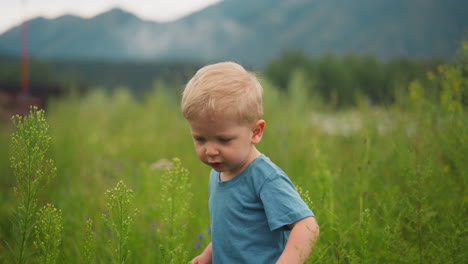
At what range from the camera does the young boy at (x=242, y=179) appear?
4.70 ft

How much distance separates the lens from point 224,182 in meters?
1.65

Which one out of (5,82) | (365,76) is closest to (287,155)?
(5,82)

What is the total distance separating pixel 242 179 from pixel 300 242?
0.34m

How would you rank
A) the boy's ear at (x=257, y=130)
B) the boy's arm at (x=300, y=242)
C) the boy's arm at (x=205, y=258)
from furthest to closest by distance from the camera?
the boy's arm at (x=205, y=258)
the boy's ear at (x=257, y=130)
the boy's arm at (x=300, y=242)

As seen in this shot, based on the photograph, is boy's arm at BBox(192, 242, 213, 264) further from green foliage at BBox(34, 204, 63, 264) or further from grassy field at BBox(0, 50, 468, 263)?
green foliage at BBox(34, 204, 63, 264)

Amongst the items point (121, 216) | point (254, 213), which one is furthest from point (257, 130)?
point (121, 216)

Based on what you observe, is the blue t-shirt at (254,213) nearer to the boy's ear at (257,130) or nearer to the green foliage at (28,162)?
the boy's ear at (257,130)

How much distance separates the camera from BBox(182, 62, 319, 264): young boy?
56.4 inches

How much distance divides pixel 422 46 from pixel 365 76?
69941 mm

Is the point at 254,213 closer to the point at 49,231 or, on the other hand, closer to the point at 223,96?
the point at 223,96

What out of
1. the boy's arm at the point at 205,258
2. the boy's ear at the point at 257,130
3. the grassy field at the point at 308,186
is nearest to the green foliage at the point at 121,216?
the grassy field at the point at 308,186

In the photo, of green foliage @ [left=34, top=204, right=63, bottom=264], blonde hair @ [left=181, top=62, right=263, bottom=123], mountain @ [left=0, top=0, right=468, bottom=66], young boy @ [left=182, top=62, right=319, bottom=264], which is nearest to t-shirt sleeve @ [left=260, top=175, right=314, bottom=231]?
young boy @ [left=182, top=62, right=319, bottom=264]

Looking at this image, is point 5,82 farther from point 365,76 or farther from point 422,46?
point 422,46

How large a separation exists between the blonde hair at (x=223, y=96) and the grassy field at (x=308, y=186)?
14.7 inches
